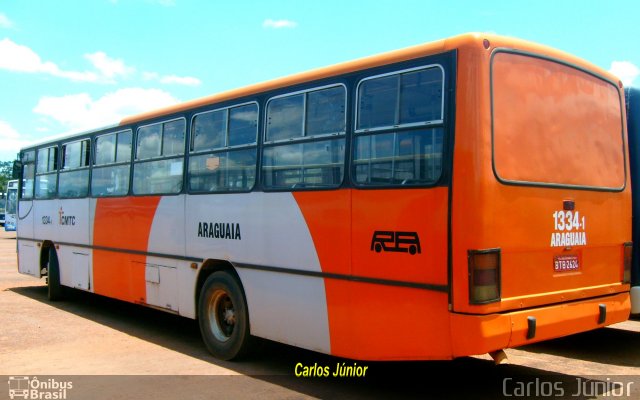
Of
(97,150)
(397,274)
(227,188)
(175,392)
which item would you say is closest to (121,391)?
(175,392)

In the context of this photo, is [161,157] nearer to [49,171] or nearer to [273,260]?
[273,260]

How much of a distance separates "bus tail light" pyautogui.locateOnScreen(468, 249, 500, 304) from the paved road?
1.43m

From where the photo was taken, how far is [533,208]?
5012 millimetres

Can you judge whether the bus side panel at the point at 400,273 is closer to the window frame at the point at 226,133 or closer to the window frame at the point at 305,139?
the window frame at the point at 305,139

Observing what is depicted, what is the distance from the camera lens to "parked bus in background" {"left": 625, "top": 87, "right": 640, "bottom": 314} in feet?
22.4

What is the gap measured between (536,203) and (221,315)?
12.7ft

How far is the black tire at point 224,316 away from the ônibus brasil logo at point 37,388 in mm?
1654

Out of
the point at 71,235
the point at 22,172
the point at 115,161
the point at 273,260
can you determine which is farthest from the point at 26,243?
the point at 273,260

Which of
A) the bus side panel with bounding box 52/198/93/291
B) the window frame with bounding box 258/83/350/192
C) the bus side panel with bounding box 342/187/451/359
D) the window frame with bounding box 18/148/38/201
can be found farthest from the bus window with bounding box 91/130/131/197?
the bus side panel with bounding box 342/187/451/359

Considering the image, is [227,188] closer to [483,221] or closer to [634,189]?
[483,221]

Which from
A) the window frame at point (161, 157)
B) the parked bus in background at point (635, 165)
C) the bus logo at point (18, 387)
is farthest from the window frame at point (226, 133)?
the parked bus in background at point (635, 165)

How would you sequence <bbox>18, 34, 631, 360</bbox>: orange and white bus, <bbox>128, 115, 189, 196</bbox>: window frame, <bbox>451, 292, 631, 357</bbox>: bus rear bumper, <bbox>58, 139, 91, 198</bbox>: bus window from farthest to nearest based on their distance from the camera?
1. <bbox>58, 139, 91, 198</bbox>: bus window
2. <bbox>128, 115, 189, 196</bbox>: window frame
3. <bbox>18, 34, 631, 360</bbox>: orange and white bus
4. <bbox>451, 292, 631, 357</bbox>: bus rear bumper

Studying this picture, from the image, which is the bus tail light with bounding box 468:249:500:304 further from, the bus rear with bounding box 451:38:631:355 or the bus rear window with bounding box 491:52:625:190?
the bus rear window with bounding box 491:52:625:190

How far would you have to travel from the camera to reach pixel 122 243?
9.06 meters
